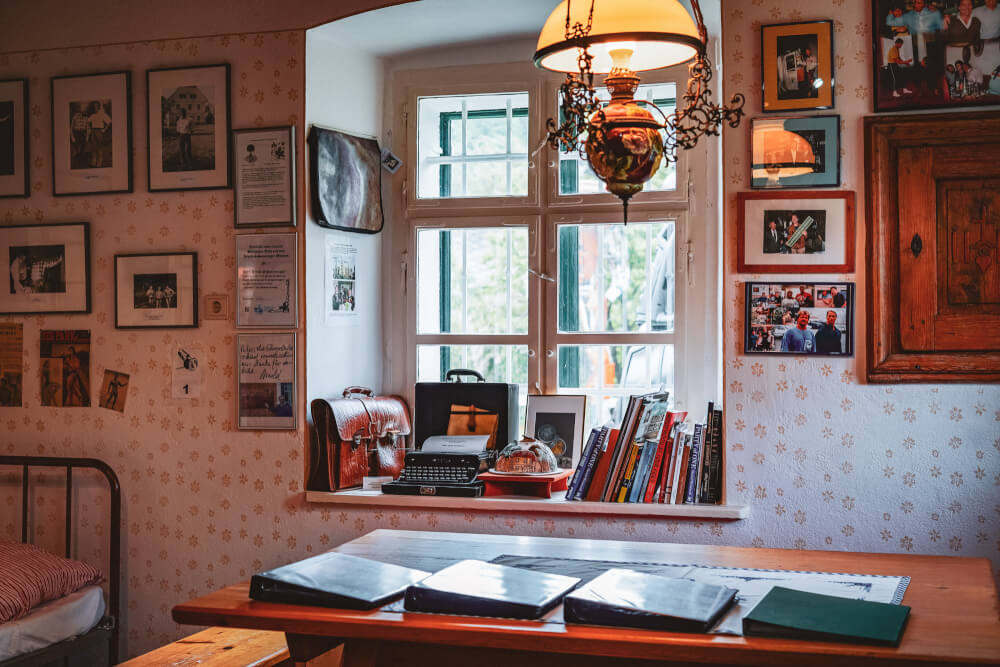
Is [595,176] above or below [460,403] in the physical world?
above

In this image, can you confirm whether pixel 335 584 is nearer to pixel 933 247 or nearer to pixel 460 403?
pixel 460 403

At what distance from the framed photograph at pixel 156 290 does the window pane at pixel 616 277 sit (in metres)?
1.38

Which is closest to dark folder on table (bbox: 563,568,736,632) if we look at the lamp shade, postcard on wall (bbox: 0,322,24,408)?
the lamp shade

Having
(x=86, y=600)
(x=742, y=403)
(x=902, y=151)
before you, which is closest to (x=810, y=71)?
(x=902, y=151)

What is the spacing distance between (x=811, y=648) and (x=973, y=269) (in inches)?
67.4

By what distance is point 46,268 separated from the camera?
3646 mm

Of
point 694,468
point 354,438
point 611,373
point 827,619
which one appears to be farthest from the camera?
point 611,373

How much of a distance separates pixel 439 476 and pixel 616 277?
101 centimetres

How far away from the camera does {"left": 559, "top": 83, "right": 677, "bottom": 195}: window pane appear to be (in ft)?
11.7

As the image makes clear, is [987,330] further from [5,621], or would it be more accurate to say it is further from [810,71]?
[5,621]

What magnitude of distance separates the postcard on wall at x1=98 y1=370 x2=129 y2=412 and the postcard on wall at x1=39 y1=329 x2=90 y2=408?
67mm

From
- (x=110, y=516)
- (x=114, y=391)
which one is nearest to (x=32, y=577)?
(x=110, y=516)

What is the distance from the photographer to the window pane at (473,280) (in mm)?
3738

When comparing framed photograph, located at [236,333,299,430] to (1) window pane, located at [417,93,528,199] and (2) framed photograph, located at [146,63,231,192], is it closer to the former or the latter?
(2) framed photograph, located at [146,63,231,192]
